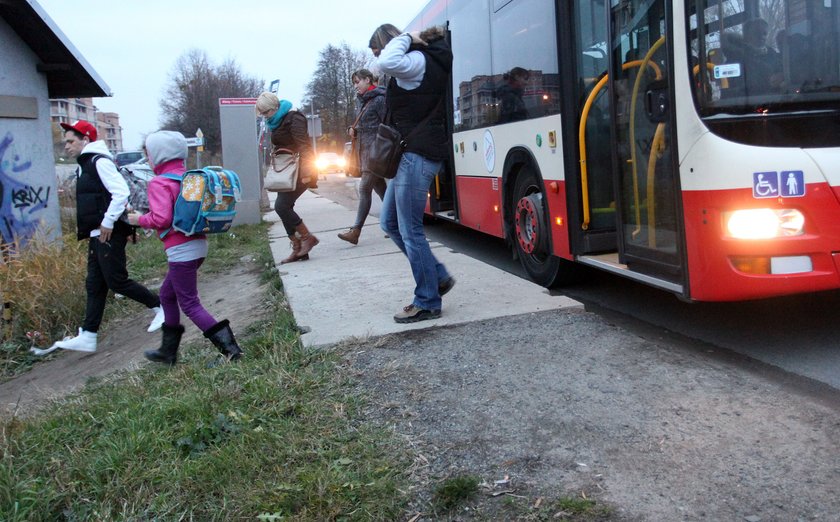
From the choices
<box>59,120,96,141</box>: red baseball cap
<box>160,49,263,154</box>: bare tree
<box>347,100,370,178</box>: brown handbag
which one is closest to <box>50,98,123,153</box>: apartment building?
<box>160,49,263,154</box>: bare tree

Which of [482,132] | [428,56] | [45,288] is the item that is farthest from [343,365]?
[45,288]

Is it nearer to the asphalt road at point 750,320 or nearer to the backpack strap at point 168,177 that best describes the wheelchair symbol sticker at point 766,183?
the asphalt road at point 750,320

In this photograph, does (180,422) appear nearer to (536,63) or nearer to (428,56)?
(428,56)

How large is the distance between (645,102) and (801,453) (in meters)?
2.40

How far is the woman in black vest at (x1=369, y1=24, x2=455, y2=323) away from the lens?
462 centimetres

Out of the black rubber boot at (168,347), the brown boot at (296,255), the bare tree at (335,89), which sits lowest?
the black rubber boot at (168,347)

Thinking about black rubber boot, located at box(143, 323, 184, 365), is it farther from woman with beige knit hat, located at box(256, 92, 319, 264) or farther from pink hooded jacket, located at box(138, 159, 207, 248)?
woman with beige knit hat, located at box(256, 92, 319, 264)

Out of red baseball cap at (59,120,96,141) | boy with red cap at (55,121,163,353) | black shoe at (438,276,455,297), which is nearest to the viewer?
black shoe at (438,276,455,297)

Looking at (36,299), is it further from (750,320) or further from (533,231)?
(750,320)

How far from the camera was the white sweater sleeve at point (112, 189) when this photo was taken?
19.4ft

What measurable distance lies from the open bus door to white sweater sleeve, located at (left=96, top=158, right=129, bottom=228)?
142 inches

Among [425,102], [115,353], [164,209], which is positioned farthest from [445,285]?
[115,353]

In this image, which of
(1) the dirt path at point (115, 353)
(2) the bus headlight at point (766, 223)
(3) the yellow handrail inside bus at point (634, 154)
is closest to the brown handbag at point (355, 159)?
(1) the dirt path at point (115, 353)

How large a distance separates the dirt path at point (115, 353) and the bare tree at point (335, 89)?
54.8 meters
